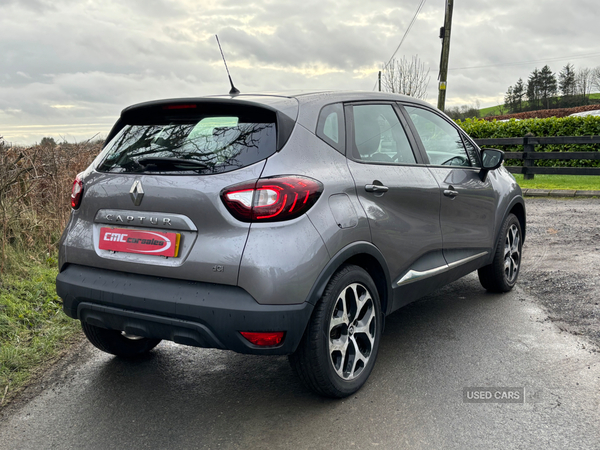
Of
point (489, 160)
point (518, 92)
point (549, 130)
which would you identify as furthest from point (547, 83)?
point (489, 160)

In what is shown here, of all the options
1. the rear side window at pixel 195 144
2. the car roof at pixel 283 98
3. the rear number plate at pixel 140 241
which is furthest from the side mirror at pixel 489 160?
the rear number plate at pixel 140 241

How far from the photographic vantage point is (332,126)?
3301mm

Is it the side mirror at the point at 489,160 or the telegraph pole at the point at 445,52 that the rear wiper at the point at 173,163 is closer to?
the side mirror at the point at 489,160

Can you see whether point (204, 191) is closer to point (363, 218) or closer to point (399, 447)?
point (363, 218)

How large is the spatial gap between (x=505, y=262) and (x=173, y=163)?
3601 mm

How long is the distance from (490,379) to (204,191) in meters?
2.13

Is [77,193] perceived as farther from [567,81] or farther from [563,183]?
[567,81]

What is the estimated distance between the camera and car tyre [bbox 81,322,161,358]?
12.1 feet

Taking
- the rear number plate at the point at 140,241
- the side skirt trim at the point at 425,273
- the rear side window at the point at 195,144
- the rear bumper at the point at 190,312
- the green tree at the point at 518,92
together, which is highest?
the green tree at the point at 518,92

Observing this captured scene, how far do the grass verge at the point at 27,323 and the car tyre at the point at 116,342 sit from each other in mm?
508

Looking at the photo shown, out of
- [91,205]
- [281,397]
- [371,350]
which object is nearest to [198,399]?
[281,397]

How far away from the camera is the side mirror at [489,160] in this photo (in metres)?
4.73

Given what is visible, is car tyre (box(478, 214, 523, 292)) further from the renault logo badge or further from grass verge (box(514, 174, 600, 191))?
grass verge (box(514, 174, 600, 191))

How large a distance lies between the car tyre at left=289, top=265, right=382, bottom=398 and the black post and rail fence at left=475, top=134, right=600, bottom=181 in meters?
12.5
